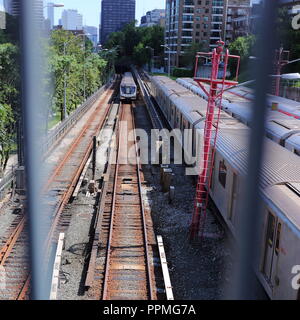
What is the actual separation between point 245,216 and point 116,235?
796cm

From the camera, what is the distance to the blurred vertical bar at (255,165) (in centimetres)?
110

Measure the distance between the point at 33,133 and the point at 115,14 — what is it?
19380cm

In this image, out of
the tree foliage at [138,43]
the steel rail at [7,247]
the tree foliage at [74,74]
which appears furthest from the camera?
the tree foliage at [138,43]

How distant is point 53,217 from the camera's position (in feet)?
30.3

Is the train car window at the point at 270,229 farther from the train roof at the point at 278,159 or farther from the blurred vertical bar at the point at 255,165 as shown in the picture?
the blurred vertical bar at the point at 255,165

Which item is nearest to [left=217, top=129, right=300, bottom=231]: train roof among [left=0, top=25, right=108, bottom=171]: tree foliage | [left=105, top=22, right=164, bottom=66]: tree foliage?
[left=0, top=25, right=108, bottom=171]: tree foliage

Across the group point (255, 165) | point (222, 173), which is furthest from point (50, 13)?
point (222, 173)

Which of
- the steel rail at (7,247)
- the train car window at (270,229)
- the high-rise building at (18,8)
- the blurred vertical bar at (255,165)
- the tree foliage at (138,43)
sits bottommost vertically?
the steel rail at (7,247)

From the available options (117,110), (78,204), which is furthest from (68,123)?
(78,204)

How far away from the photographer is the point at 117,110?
2883 centimetres

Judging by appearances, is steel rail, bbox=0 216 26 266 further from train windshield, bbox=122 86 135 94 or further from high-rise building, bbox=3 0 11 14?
train windshield, bbox=122 86 135 94

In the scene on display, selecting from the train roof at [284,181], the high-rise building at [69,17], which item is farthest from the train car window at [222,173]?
the high-rise building at [69,17]

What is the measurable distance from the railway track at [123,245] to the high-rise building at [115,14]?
565 ft

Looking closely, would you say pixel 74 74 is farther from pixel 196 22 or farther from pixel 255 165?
pixel 196 22
